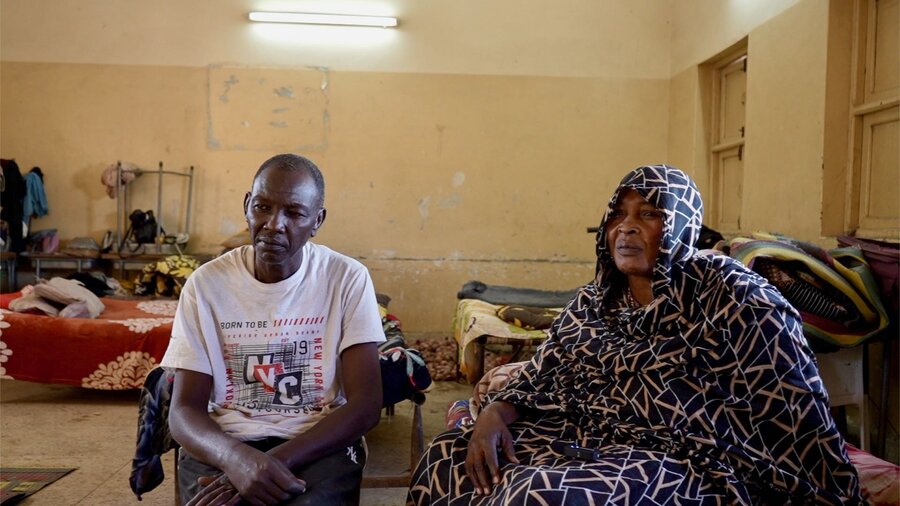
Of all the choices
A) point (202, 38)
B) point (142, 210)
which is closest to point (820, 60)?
point (202, 38)

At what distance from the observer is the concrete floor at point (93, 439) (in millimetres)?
2855

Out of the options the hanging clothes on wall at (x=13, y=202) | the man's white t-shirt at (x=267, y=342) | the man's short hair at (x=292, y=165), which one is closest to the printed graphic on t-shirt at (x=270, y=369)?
the man's white t-shirt at (x=267, y=342)

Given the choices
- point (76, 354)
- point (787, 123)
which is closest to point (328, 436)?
point (76, 354)

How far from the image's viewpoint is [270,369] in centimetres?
177

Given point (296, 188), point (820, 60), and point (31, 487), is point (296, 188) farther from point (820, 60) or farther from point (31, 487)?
point (820, 60)

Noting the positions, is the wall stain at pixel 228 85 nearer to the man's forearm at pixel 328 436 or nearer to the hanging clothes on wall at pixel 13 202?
the hanging clothes on wall at pixel 13 202

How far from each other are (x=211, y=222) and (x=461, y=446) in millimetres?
5502

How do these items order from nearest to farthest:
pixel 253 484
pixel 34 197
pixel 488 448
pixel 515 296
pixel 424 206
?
pixel 253 484, pixel 488 448, pixel 515 296, pixel 34 197, pixel 424 206

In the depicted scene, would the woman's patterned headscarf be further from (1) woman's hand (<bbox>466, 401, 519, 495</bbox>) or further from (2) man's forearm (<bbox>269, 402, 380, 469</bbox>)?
(2) man's forearm (<bbox>269, 402, 380, 469</bbox>)

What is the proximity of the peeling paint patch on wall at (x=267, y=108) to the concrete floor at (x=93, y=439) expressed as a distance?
2.99 m

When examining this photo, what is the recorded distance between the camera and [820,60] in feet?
13.1

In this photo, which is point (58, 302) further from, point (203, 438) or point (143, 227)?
point (203, 438)

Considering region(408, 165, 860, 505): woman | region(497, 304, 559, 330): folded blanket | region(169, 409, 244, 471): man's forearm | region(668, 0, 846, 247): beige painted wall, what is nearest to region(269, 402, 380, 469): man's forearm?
region(169, 409, 244, 471): man's forearm

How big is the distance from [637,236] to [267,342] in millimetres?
1071
